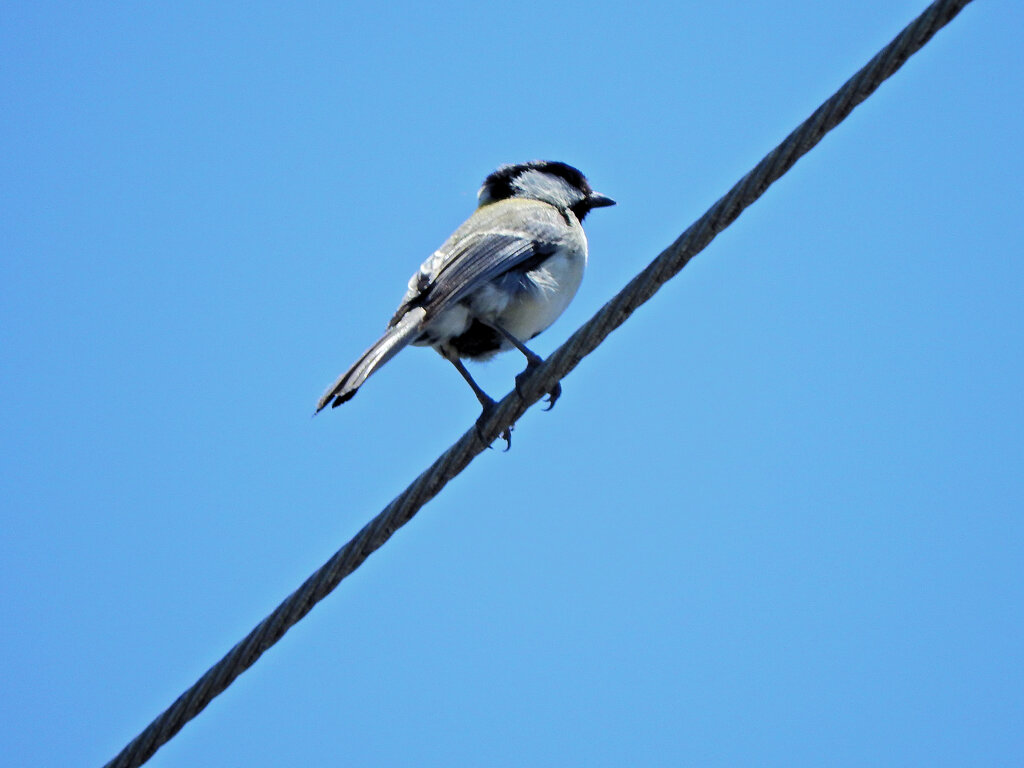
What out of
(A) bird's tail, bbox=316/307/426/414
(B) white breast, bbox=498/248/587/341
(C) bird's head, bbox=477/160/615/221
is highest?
(C) bird's head, bbox=477/160/615/221

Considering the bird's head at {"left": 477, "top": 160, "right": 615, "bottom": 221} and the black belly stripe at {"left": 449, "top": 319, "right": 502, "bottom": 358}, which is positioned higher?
the bird's head at {"left": 477, "top": 160, "right": 615, "bottom": 221}

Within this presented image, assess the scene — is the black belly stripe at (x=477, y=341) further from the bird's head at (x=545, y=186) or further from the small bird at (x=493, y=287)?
the bird's head at (x=545, y=186)

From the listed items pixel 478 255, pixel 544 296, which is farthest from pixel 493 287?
pixel 544 296

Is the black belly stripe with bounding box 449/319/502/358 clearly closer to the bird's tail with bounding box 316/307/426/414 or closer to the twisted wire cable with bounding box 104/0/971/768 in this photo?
the bird's tail with bounding box 316/307/426/414

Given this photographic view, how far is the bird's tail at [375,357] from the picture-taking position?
4.37 meters

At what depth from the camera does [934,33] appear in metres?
2.99

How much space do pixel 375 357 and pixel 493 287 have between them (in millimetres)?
1078

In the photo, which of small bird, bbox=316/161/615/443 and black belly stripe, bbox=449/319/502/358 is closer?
small bird, bbox=316/161/615/443

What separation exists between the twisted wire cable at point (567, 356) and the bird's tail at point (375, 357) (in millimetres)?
562

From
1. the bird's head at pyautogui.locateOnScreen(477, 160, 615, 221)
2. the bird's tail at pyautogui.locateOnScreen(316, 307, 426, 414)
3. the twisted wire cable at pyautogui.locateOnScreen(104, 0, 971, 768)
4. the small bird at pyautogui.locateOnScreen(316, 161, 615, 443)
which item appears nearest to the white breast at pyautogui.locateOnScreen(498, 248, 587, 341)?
the small bird at pyautogui.locateOnScreen(316, 161, 615, 443)

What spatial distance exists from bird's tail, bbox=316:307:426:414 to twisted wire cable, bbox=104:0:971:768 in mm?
562

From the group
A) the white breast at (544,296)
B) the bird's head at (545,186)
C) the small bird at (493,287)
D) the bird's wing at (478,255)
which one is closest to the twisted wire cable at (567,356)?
the small bird at (493,287)

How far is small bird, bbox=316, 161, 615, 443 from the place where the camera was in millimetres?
5242

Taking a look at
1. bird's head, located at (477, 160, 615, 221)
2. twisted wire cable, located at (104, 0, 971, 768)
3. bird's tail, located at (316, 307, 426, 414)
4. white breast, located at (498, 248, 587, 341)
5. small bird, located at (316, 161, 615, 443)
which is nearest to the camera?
twisted wire cable, located at (104, 0, 971, 768)
